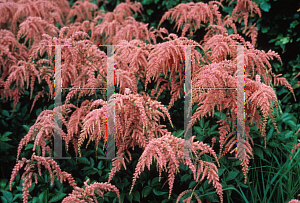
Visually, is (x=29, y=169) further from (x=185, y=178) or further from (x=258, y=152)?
(x=258, y=152)

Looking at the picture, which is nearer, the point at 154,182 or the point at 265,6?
the point at 154,182

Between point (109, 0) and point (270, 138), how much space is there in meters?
3.44

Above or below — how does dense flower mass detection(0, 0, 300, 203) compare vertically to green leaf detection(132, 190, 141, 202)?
above

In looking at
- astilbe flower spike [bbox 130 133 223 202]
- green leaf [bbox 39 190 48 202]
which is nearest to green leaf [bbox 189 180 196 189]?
astilbe flower spike [bbox 130 133 223 202]

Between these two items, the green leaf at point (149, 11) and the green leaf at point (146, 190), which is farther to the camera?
the green leaf at point (149, 11)

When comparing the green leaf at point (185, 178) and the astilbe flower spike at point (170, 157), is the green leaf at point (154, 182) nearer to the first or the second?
the green leaf at point (185, 178)

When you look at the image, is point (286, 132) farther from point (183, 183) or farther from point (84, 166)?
point (84, 166)

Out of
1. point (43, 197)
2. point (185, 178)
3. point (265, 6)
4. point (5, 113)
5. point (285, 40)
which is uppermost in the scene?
→ point (265, 6)

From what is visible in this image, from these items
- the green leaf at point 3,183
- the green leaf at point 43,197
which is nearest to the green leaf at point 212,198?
the green leaf at point 43,197

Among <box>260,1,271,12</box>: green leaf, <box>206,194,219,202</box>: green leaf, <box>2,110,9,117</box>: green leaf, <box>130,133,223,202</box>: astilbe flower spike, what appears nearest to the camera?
<box>130,133,223,202</box>: astilbe flower spike

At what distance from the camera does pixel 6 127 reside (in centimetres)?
232

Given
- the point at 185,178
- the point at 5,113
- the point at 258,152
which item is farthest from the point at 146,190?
the point at 5,113

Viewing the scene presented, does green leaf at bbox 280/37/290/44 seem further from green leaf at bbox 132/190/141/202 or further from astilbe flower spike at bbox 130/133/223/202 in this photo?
green leaf at bbox 132/190/141/202

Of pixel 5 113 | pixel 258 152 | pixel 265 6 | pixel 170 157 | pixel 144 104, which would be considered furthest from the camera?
pixel 265 6
